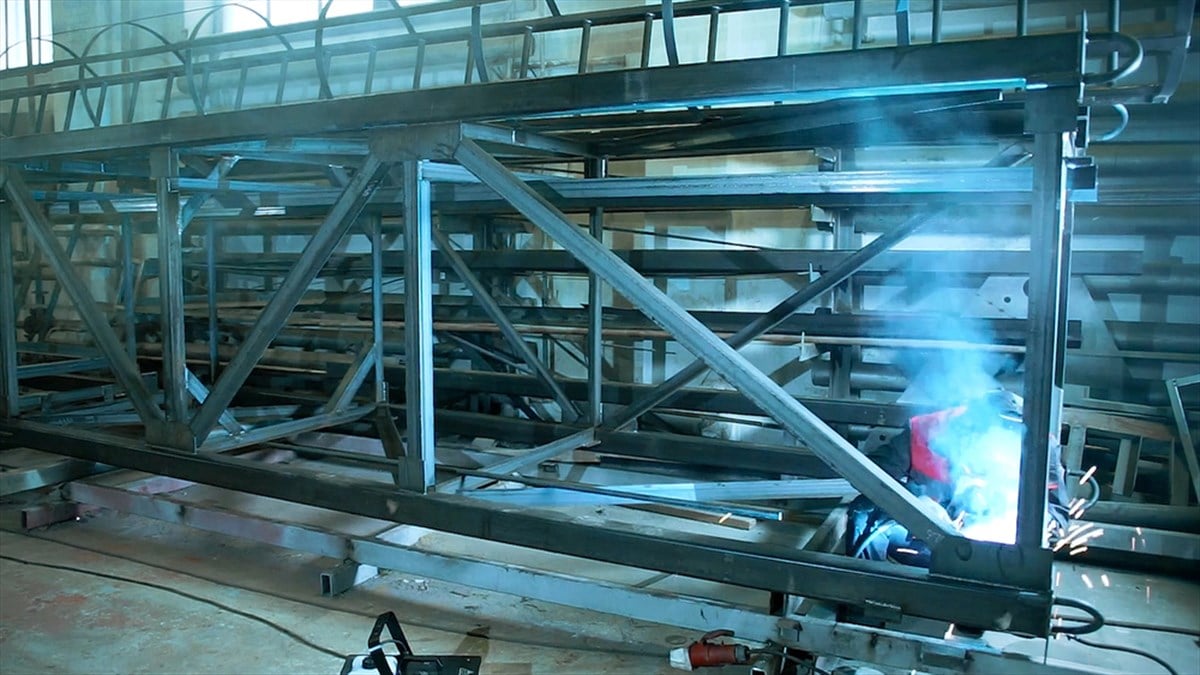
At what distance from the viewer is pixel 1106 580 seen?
260cm

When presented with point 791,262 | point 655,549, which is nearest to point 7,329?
point 655,549

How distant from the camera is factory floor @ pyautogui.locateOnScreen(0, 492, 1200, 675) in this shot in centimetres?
209

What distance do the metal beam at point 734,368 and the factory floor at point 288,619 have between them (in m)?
0.81

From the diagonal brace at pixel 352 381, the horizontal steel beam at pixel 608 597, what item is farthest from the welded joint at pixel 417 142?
the diagonal brace at pixel 352 381

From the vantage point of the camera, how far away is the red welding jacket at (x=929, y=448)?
209cm

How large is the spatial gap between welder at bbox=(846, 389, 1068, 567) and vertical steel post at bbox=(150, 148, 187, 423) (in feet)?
6.84

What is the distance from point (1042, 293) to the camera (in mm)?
1410

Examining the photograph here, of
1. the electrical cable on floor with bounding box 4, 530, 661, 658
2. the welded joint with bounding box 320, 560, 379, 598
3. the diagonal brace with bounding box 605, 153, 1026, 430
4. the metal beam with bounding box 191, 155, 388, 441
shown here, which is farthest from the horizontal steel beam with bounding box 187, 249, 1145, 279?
the electrical cable on floor with bounding box 4, 530, 661, 658

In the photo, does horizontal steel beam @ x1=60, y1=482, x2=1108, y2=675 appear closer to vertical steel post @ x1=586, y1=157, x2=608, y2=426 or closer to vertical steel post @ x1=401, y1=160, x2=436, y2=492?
vertical steel post @ x1=401, y1=160, x2=436, y2=492

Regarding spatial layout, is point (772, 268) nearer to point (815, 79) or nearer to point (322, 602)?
point (815, 79)

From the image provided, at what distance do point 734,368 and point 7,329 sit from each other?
2.85 m

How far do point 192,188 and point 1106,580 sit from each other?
3.19m

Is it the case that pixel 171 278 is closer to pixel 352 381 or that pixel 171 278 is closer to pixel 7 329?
pixel 352 381

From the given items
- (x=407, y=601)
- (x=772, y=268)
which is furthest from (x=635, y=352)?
(x=407, y=601)
